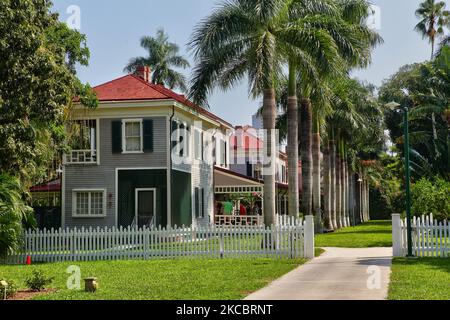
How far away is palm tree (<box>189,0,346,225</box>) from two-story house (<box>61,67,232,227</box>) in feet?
16.3

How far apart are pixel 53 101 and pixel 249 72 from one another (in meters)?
7.09

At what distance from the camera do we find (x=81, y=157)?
102 feet

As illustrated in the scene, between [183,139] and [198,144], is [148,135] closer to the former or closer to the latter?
[183,139]

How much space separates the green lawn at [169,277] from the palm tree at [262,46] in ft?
16.5

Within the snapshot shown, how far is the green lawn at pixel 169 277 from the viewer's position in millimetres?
12834

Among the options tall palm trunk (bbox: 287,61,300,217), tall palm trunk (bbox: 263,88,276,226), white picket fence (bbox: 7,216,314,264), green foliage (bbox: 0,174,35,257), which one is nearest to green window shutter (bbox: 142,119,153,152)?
tall palm trunk (bbox: 287,61,300,217)

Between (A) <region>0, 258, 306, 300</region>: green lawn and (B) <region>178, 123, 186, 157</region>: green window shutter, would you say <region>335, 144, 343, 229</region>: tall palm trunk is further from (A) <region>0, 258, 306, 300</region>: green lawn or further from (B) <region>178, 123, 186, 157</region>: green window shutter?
(A) <region>0, 258, 306, 300</region>: green lawn

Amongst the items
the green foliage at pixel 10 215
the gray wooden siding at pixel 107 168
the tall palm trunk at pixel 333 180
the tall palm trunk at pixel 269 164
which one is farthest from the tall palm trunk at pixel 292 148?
Answer: the tall palm trunk at pixel 333 180

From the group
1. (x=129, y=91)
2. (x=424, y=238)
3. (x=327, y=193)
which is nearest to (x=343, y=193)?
(x=327, y=193)

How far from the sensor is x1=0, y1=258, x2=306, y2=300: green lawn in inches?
505

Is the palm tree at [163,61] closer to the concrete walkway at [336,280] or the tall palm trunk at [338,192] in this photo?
the tall palm trunk at [338,192]

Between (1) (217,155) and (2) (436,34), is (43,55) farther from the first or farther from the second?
(2) (436,34)

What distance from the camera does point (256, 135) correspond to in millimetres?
→ 61531

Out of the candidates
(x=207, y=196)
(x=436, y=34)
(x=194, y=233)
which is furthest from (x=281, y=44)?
(x=436, y=34)
